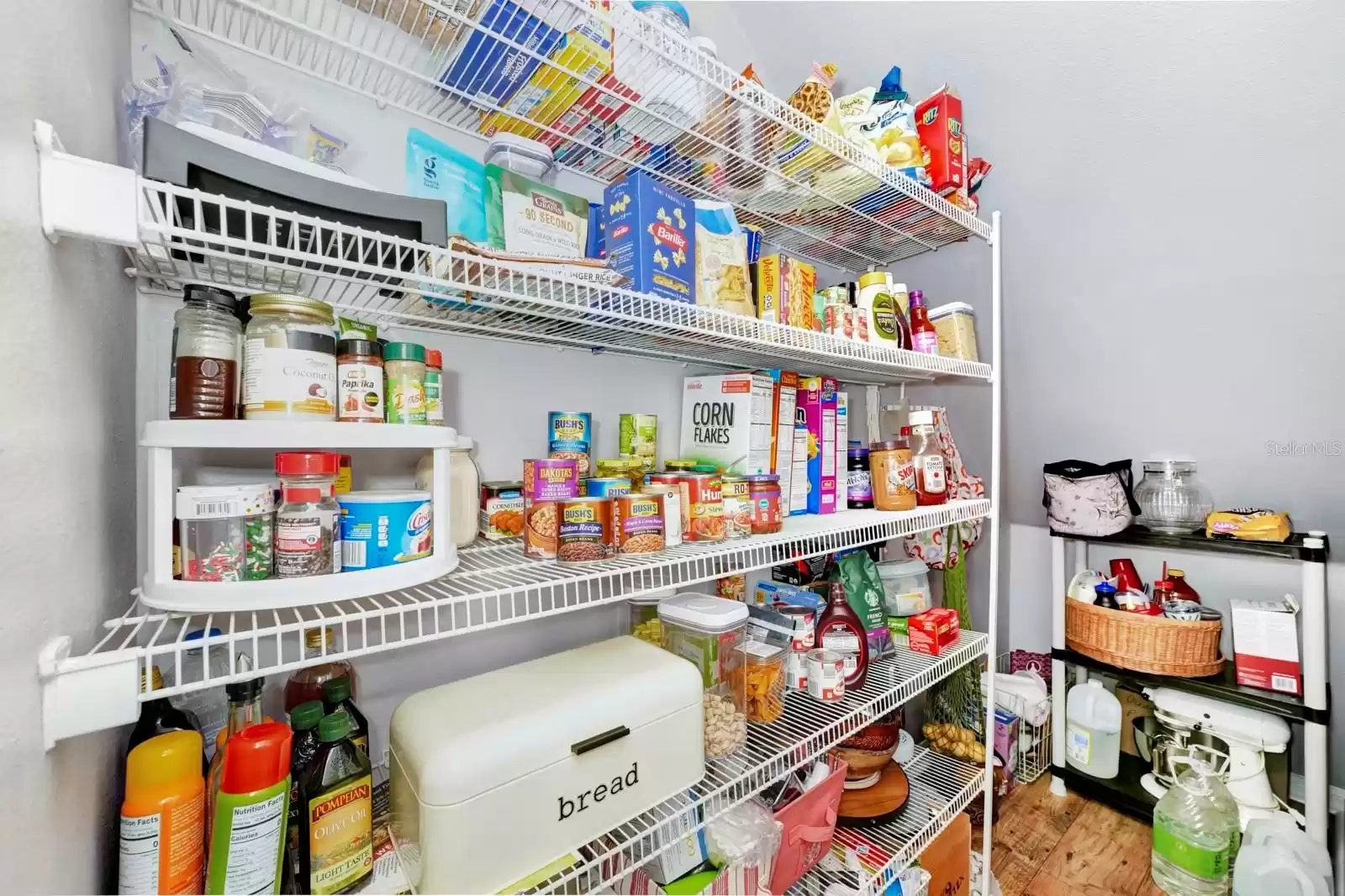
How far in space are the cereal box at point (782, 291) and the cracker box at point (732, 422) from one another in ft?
0.47

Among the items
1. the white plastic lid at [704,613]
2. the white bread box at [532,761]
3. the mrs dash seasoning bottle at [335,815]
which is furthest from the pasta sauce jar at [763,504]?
the mrs dash seasoning bottle at [335,815]

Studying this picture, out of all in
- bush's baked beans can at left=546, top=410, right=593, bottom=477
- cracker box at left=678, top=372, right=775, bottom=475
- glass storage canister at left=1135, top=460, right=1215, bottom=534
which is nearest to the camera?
bush's baked beans can at left=546, top=410, right=593, bottom=477

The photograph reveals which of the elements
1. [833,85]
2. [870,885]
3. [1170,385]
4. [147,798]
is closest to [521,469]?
[147,798]

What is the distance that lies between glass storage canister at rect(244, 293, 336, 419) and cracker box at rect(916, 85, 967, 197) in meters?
1.46

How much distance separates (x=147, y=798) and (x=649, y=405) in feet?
3.31

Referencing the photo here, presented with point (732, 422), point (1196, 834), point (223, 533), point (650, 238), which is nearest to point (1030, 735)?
point (1196, 834)

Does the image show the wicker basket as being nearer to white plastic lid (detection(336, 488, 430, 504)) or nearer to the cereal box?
the cereal box

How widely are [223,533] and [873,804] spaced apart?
143cm

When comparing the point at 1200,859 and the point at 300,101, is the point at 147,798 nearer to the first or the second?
the point at 300,101

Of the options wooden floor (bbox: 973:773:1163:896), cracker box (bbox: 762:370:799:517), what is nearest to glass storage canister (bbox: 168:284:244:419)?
cracker box (bbox: 762:370:799:517)

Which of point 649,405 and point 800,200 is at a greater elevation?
point 800,200

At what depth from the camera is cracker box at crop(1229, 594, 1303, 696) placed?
1476 millimetres

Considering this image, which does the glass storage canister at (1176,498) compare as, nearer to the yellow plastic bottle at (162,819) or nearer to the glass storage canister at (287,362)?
the glass storage canister at (287,362)

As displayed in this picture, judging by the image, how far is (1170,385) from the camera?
1.58m
